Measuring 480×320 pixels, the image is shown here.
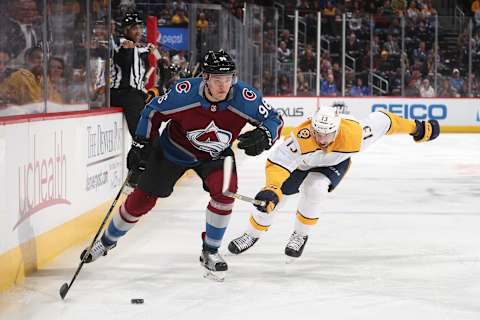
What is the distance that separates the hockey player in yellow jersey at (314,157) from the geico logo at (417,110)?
12197 mm

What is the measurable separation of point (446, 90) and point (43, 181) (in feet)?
44.6

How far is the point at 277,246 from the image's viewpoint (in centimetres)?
602

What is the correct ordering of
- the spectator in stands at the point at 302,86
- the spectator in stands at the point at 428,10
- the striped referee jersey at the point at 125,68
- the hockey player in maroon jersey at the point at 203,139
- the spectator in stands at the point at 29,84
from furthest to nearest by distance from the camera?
1. the spectator in stands at the point at 428,10
2. the spectator in stands at the point at 302,86
3. the striped referee jersey at the point at 125,68
4. the spectator in stands at the point at 29,84
5. the hockey player in maroon jersey at the point at 203,139

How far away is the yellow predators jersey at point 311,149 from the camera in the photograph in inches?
202

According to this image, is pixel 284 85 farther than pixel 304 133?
Yes

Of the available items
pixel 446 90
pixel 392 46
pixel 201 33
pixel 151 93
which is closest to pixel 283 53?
pixel 392 46

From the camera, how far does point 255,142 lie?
4535mm

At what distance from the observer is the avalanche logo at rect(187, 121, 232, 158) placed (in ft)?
15.5

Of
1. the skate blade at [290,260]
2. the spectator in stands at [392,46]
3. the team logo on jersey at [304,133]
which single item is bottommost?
the skate blade at [290,260]

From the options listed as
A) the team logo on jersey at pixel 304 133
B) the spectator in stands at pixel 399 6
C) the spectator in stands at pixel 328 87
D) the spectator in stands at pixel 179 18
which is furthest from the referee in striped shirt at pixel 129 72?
the spectator in stands at pixel 399 6

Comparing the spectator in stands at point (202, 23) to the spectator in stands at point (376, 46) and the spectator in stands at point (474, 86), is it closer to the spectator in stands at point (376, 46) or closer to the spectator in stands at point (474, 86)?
the spectator in stands at point (376, 46)

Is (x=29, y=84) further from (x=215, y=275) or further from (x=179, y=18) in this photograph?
(x=179, y=18)

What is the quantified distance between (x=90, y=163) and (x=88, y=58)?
1046 mm

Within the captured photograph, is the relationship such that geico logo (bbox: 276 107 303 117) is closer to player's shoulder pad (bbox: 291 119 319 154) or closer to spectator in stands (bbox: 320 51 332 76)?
spectator in stands (bbox: 320 51 332 76)
